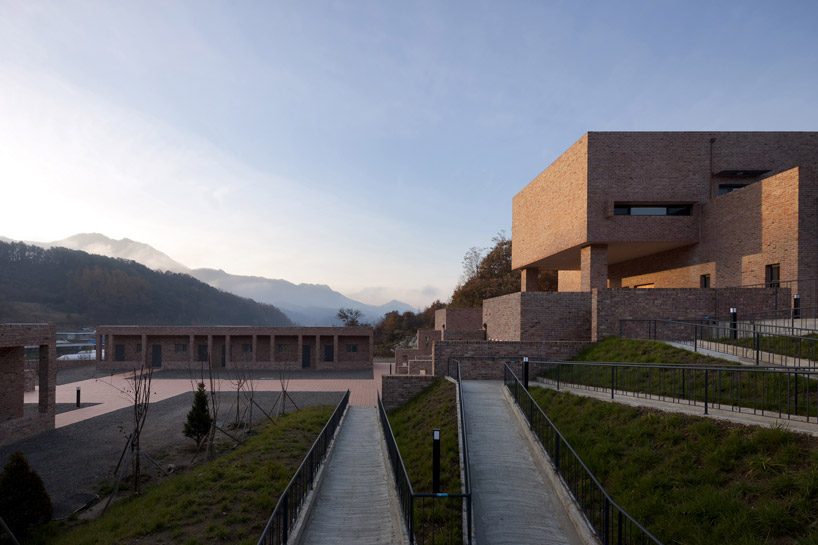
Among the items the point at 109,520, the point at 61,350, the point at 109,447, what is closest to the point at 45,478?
the point at 109,447

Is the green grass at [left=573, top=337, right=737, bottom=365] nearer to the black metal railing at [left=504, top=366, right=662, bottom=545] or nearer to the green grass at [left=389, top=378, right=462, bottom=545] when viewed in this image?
the black metal railing at [left=504, top=366, right=662, bottom=545]

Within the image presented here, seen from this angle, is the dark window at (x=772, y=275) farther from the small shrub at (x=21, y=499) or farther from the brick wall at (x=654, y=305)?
the small shrub at (x=21, y=499)

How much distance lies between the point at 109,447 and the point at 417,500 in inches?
484

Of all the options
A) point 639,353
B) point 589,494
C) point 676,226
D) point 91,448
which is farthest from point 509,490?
point 676,226

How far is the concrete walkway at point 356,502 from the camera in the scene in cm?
763

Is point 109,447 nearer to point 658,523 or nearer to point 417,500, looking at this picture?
point 417,500

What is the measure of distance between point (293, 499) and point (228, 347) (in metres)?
32.8

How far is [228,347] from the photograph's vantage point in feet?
125

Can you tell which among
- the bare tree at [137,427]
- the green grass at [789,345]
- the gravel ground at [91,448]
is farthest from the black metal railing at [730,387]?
the gravel ground at [91,448]

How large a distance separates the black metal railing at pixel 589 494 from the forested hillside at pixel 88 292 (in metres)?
106

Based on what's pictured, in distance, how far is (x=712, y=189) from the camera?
75.8 feet

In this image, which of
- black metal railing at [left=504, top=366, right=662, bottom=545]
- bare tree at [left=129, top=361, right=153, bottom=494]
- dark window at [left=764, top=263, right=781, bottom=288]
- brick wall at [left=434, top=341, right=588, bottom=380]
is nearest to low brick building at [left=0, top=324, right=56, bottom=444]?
bare tree at [left=129, top=361, right=153, bottom=494]

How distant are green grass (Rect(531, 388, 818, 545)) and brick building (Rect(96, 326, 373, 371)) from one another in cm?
3096

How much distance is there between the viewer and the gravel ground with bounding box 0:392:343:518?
11438 millimetres
